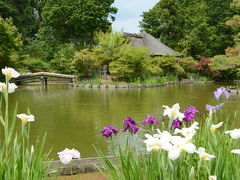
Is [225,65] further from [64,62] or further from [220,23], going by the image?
[220,23]

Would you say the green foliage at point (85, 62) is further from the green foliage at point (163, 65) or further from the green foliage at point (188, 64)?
the green foliage at point (188, 64)

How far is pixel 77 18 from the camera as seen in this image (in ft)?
90.9

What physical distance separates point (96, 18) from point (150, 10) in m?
5.34

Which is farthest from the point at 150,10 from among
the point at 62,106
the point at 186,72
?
the point at 62,106

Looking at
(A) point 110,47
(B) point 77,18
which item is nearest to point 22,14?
(B) point 77,18

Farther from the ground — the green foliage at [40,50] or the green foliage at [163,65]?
the green foliage at [40,50]

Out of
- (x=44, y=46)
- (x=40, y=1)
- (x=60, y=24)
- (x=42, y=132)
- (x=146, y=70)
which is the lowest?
(x=42, y=132)

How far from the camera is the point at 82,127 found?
6570 millimetres

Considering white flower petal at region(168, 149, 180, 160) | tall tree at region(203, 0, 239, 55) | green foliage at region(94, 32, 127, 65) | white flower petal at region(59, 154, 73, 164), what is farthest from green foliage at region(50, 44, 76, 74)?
white flower petal at region(168, 149, 180, 160)

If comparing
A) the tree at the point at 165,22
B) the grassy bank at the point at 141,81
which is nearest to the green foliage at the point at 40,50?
the grassy bank at the point at 141,81

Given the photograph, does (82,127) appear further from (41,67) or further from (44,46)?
(44,46)

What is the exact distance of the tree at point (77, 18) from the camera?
27781 mm

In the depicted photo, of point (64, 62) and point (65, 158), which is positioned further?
point (64, 62)

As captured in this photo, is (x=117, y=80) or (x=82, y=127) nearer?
(x=82, y=127)
